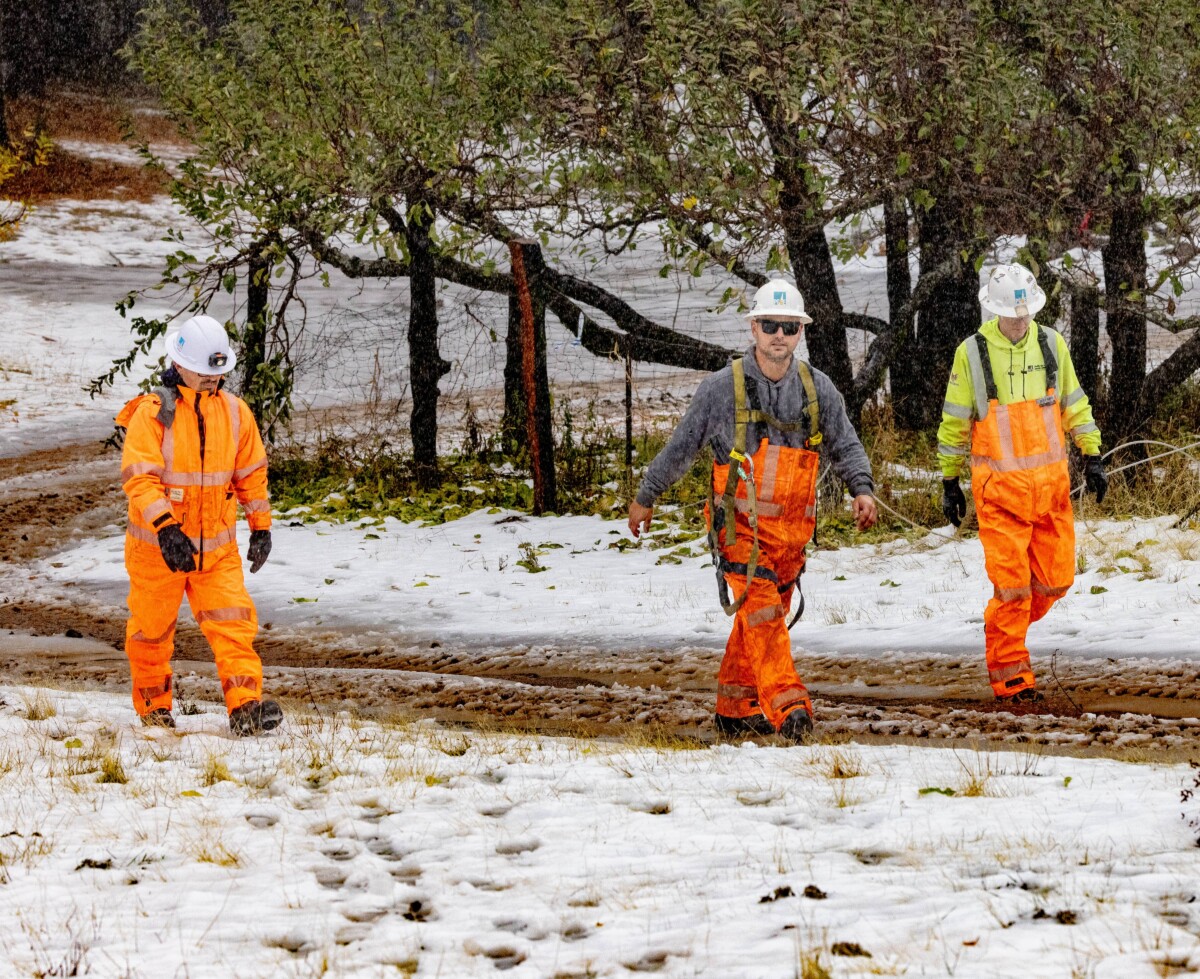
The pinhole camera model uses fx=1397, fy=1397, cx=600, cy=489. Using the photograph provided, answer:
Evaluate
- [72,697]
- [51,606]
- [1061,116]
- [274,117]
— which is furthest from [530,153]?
[72,697]

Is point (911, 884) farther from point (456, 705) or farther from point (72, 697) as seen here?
point (72, 697)

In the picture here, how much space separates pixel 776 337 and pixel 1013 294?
1408mm

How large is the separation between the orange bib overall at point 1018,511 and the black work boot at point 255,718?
3287mm

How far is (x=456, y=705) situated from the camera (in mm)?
7168

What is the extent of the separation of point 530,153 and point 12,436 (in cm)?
865

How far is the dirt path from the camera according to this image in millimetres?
6094

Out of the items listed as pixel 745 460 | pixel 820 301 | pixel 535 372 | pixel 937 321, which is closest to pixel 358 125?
pixel 535 372

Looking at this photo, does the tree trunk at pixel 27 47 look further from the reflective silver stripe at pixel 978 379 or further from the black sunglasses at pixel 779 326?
the black sunglasses at pixel 779 326

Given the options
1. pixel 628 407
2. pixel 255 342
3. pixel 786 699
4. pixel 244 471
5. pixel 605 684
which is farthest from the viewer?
pixel 255 342

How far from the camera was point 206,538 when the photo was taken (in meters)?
6.16

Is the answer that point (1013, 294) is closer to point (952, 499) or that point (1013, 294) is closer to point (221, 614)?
point (952, 499)

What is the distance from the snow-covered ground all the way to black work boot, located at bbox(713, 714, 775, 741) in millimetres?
475

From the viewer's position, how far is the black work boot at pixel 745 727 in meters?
6.11

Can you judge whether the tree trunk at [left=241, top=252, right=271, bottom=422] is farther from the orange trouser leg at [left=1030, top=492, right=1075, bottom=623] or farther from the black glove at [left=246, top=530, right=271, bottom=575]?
the orange trouser leg at [left=1030, top=492, right=1075, bottom=623]
